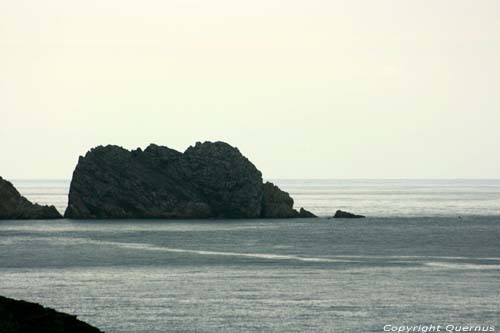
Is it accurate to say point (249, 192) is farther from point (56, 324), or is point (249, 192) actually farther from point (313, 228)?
point (56, 324)

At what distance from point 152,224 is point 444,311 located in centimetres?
10465

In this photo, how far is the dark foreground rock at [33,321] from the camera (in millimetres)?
38625

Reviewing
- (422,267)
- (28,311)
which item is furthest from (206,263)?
(28,311)

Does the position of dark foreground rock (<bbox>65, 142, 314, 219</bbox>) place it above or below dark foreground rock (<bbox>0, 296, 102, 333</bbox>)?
above

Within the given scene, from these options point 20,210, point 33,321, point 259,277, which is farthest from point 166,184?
point 33,321

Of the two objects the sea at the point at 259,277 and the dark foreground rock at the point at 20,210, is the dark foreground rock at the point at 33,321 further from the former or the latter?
the dark foreground rock at the point at 20,210

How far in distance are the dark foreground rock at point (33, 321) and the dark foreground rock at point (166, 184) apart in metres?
126

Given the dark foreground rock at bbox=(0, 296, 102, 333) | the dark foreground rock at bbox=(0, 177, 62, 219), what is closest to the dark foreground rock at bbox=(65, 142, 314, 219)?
the dark foreground rock at bbox=(0, 177, 62, 219)

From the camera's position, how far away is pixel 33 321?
3931 centimetres

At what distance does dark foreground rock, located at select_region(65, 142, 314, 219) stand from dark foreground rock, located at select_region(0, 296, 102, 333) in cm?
12582

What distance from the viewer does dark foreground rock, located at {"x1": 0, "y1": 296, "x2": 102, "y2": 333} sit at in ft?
127

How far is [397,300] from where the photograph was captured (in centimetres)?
6788

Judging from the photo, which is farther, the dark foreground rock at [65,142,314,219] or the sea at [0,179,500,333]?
the dark foreground rock at [65,142,314,219]

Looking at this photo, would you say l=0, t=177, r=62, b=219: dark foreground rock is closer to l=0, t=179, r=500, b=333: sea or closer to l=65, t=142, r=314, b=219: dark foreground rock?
l=65, t=142, r=314, b=219: dark foreground rock
